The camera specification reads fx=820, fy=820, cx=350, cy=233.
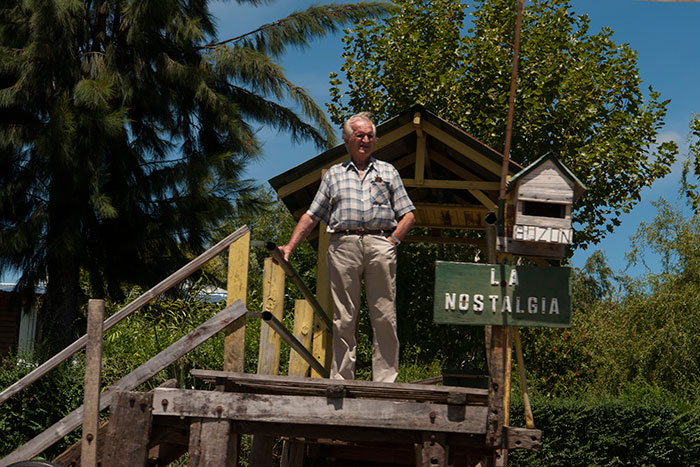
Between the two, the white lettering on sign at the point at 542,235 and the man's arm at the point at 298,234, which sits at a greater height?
the man's arm at the point at 298,234

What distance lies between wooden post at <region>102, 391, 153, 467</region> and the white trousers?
126 cm

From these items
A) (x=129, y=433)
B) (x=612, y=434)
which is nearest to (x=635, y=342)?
(x=612, y=434)

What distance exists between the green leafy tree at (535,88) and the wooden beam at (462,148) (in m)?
7.31

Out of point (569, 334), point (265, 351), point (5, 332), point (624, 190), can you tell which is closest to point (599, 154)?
point (624, 190)

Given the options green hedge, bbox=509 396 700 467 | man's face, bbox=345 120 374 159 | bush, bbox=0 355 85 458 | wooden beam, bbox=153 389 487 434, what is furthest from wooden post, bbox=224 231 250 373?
bush, bbox=0 355 85 458

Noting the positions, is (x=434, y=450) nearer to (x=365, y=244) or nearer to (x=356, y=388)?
(x=356, y=388)

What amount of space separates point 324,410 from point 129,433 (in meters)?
1.14

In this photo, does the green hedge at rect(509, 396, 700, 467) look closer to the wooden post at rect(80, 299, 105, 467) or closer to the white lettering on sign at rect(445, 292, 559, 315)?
the white lettering on sign at rect(445, 292, 559, 315)

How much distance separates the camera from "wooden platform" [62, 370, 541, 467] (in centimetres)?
456

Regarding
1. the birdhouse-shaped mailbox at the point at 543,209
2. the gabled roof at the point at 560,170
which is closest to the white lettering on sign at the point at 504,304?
the birdhouse-shaped mailbox at the point at 543,209

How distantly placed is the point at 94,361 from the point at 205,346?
7.02 metres

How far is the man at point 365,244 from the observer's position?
5336mm

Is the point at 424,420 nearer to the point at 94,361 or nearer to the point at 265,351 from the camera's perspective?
the point at 94,361

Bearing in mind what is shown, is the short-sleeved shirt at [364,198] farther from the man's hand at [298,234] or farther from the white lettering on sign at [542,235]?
the white lettering on sign at [542,235]
